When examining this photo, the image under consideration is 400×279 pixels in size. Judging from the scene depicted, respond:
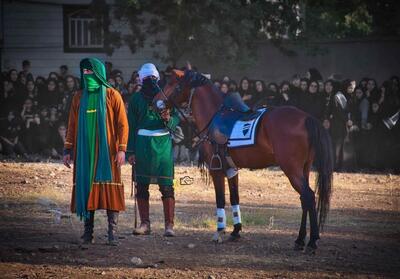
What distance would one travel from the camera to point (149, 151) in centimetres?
1130

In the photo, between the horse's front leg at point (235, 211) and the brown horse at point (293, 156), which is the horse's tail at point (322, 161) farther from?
the horse's front leg at point (235, 211)

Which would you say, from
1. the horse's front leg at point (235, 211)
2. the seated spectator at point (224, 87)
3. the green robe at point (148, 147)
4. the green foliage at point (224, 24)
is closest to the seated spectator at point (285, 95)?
the seated spectator at point (224, 87)

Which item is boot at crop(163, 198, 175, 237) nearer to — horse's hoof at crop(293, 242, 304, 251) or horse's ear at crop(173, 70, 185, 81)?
horse's ear at crop(173, 70, 185, 81)

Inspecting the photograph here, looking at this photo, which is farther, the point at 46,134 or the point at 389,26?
the point at 389,26

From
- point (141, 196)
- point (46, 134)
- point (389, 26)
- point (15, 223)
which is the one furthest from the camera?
point (389, 26)

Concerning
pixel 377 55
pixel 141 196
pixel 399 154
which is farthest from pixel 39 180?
pixel 377 55

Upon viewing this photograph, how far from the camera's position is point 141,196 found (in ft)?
37.7

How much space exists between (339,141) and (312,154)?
32.7ft

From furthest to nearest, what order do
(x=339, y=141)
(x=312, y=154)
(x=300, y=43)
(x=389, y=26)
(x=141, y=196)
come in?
(x=389, y=26), (x=300, y=43), (x=339, y=141), (x=141, y=196), (x=312, y=154)

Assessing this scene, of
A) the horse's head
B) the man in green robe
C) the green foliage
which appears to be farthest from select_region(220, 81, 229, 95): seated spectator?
the man in green robe

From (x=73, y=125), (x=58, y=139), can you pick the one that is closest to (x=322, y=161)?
(x=73, y=125)

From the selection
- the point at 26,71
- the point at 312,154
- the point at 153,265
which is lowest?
the point at 153,265

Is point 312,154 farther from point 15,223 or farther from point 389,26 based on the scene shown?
point 389,26

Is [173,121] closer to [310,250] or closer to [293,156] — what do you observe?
[293,156]
